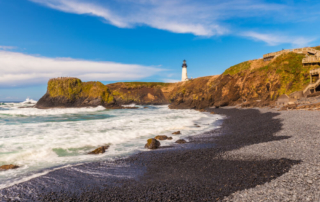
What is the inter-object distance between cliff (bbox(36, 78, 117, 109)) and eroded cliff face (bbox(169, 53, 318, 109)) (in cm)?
2136

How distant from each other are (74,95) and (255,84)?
42.6 metres

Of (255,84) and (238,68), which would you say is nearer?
(255,84)

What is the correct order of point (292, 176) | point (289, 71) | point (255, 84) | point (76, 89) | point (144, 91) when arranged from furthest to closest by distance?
1. point (144, 91)
2. point (76, 89)
3. point (255, 84)
4. point (289, 71)
5. point (292, 176)

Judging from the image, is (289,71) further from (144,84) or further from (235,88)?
(144,84)

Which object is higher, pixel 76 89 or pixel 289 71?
pixel 289 71

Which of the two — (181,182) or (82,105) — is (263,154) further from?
(82,105)

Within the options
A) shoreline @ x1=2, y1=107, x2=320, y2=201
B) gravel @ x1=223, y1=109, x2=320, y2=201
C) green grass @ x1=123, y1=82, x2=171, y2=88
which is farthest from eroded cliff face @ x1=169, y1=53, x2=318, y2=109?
green grass @ x1=123, y1=82, x2=171, y2=88

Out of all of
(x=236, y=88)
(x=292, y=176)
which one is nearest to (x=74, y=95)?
(x=236, y=88)

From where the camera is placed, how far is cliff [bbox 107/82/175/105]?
85062 millimetres

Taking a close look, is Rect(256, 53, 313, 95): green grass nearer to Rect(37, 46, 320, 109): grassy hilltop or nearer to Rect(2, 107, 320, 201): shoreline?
Rect(37, 46, 320, 109): grassy hilltop

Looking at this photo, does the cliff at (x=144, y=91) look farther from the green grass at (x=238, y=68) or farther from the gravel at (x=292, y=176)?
the gravel at (x=292, y=176)

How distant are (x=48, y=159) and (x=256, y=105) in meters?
32.4

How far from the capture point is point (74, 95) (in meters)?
47.8

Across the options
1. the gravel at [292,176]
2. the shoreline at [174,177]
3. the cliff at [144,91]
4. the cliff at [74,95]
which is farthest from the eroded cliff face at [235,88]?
the cliff at [144,91]
